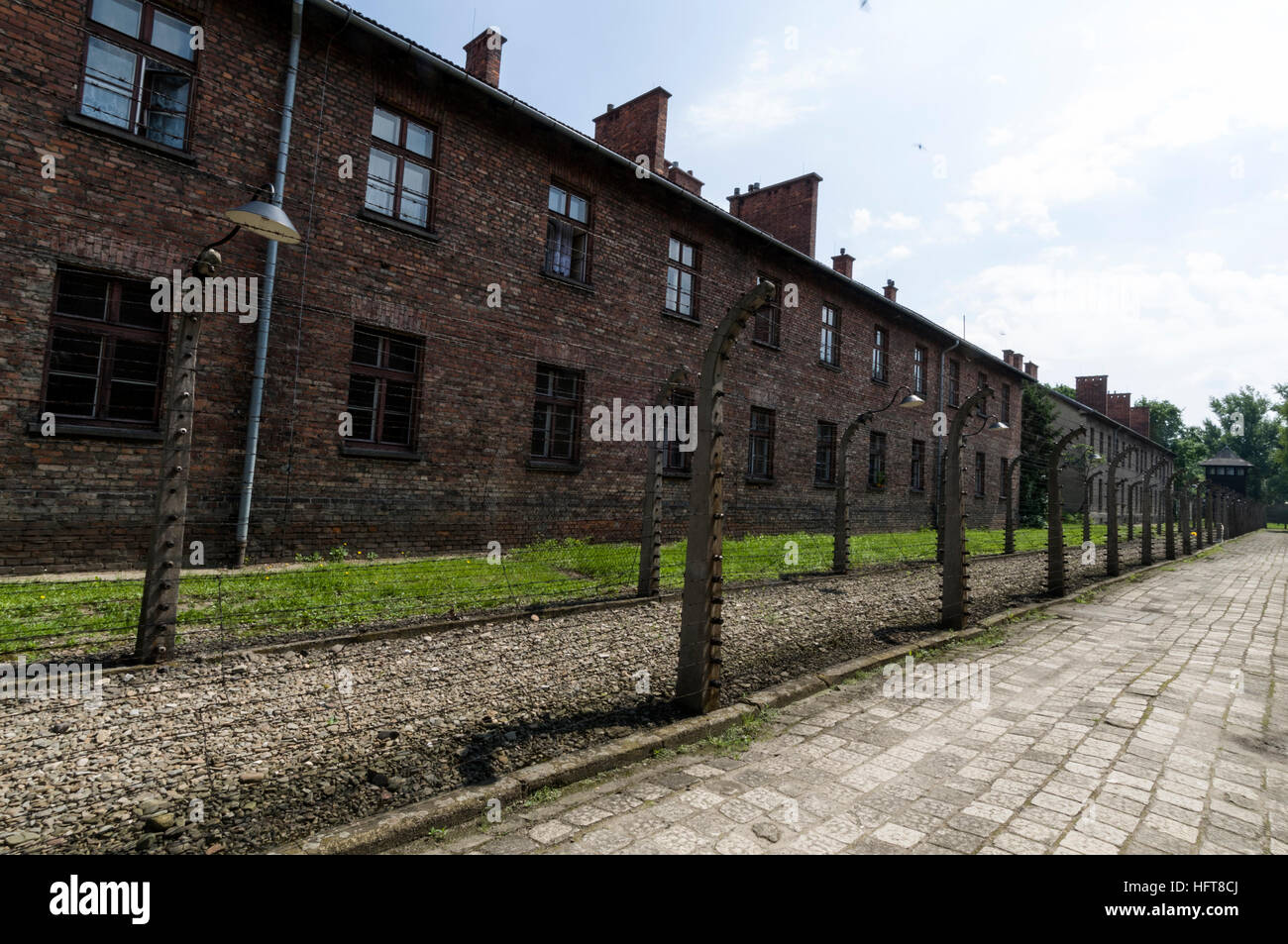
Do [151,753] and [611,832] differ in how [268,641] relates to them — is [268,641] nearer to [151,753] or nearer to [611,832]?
[151,753]

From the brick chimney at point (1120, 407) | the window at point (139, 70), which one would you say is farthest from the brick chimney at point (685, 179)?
the brick chimney at point (1120, 407)

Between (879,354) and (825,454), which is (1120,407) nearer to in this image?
(879,354)

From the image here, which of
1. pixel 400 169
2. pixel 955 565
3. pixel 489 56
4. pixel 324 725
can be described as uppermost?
pixel 489 56

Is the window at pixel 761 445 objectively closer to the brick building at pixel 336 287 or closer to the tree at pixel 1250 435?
Result: the brick building at pixel 336 287

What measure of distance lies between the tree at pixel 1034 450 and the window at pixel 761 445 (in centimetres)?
1813

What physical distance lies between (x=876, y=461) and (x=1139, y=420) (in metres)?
45.4

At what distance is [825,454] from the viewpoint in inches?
738

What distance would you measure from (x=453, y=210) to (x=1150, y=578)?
15867mm

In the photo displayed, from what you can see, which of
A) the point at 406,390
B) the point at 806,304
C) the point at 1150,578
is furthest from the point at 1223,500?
the point at 406,390

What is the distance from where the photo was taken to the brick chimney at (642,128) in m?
15.2

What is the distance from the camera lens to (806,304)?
59.5 feet

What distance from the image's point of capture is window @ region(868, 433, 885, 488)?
2056 centimetres
